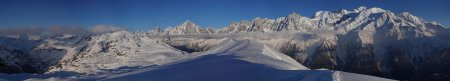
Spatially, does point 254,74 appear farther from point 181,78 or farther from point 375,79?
point 375,79

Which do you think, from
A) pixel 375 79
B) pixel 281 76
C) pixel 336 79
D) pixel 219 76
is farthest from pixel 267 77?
pixel 336 79

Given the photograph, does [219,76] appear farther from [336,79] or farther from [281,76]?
[336,79]

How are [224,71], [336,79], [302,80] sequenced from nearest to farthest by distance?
[336,79] → [302,80] → [224,71]

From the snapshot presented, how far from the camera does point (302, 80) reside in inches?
1121

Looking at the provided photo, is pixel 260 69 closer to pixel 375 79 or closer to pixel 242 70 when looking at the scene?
pixel 242 70

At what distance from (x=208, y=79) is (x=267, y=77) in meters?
5.41

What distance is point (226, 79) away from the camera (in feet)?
123

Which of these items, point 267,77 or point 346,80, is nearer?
point 346,80

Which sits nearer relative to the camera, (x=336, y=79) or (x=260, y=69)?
(x=336, y=79)

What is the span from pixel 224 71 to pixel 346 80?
1813 centimetres

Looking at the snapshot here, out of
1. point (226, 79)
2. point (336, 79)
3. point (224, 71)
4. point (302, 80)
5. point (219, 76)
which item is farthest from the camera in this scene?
point (224, 71)

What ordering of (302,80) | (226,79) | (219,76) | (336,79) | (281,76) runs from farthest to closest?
1. (219,76)
2. (226,79)
3. (281,76)
4. (302,80)
5. (336,79)

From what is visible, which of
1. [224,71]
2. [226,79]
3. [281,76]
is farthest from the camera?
[224,71]

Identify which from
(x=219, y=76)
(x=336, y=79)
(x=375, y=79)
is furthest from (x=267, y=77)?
(x=336, y=79)
